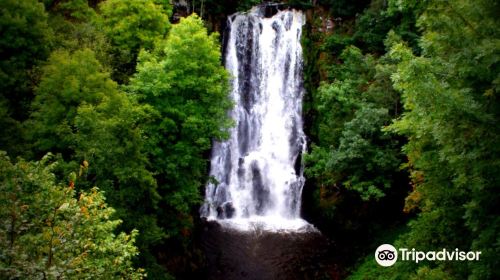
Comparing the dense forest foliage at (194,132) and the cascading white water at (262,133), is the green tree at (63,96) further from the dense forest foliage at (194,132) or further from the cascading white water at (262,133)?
the cascading white water at (262,133)

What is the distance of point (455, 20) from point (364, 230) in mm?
15794

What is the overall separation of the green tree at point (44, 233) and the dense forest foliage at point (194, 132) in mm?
44

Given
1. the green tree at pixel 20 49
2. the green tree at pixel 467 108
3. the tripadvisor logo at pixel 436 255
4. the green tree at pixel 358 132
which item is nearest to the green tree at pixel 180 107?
the green tree at pixel 20 49

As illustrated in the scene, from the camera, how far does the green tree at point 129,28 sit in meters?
21.5

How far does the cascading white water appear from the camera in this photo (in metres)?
26.6

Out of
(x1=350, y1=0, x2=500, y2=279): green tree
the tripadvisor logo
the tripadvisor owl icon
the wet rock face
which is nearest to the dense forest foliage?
(x1=350, y1=0, x2=500, y2=279): green tree

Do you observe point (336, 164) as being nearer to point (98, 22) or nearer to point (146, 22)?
point (146, 22)

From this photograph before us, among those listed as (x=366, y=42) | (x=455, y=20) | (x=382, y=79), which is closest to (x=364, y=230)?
(x=382, y=79)

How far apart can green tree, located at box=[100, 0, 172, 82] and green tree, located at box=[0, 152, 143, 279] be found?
11.7 metres

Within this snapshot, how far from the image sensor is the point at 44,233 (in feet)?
27.9

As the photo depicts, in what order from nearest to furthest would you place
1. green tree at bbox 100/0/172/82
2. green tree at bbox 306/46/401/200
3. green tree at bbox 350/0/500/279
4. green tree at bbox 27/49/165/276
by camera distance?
1. green tree at bbox 350/0/500/279
2. green tree at bbox 27/49/165/276
3. green tree at bbox 100/0/172/82
4. green tree at bbox 306/46/401/200

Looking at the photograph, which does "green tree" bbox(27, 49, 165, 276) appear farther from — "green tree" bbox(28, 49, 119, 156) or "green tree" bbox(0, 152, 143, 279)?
"green tree" bbox(0, 152, 143, 279)

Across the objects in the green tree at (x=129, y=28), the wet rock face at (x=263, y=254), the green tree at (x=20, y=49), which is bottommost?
the wet rock face at (x=263, y=254)

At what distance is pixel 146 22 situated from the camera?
22172 mm
